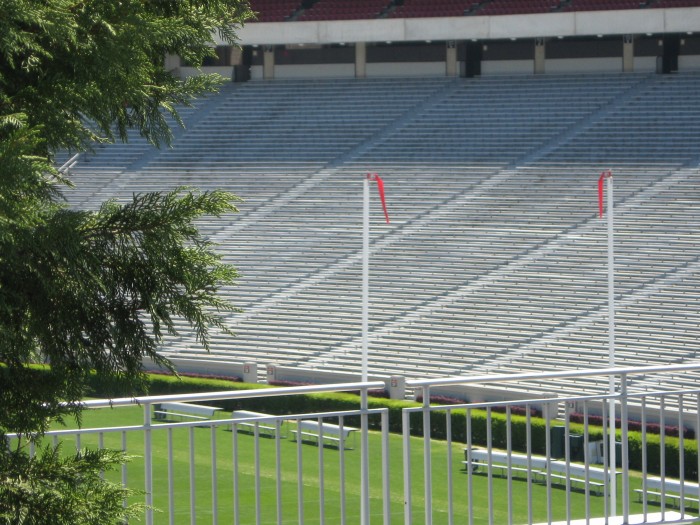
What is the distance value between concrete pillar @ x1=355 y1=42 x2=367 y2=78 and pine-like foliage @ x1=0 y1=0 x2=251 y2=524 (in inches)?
1170

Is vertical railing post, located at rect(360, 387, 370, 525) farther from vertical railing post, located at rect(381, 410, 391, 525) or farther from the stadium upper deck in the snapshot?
the stadium upper deck

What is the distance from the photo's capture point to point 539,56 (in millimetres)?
A: 30734

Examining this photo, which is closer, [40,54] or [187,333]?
[40,54]

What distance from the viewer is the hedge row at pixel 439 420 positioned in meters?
15.2

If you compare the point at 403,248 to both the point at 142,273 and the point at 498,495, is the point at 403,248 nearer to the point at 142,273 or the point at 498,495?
the point at 498,495

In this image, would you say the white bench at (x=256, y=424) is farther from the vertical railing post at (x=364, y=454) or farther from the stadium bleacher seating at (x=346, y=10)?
the stadium bleacher seating at (x=346, y=10)

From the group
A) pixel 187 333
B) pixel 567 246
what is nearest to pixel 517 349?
pixel 567 246

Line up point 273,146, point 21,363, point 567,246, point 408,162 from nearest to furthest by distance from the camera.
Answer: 1. point 21,363
2. point 567,246
3. point 408,162
4. point 273,146

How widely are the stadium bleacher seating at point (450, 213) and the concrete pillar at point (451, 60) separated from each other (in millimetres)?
423

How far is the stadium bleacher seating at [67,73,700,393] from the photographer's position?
2145 cm

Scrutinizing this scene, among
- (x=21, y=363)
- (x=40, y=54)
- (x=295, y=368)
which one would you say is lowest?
(x=295, y=368)

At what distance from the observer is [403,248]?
24953 millimetres

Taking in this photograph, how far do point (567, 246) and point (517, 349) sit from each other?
11.7 ft

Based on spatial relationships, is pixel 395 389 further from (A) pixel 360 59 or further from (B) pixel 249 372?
A: (A) pixel 360 59
